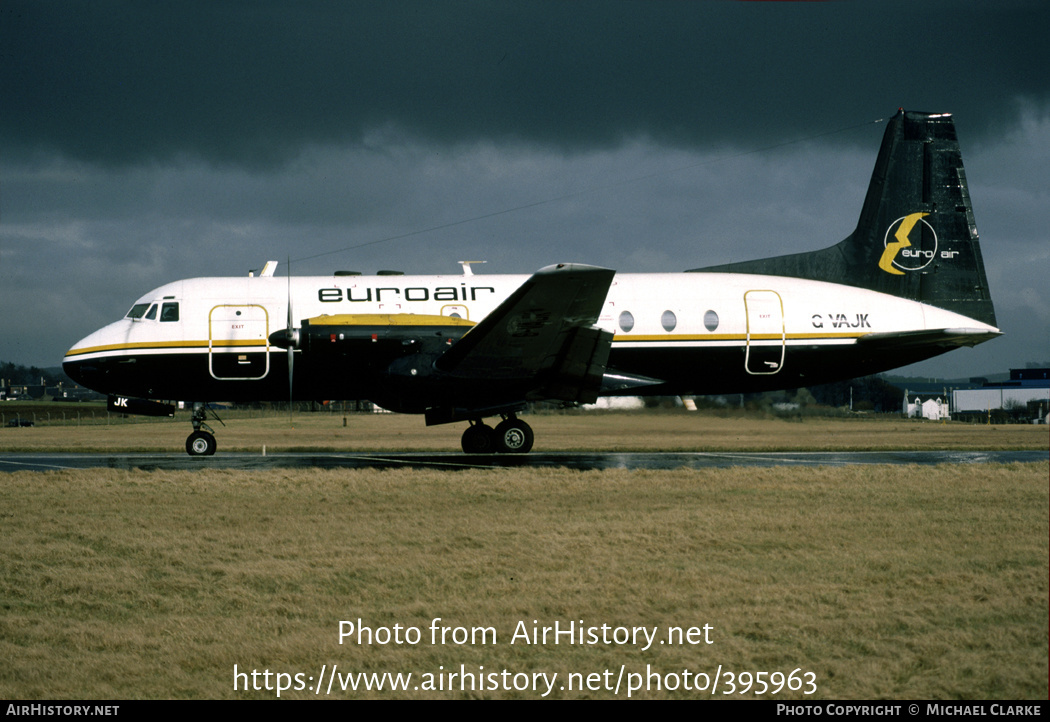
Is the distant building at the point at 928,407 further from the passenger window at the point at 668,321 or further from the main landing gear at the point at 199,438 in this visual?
the main landing gear at the point at 199,438

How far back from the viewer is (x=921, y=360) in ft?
67.6

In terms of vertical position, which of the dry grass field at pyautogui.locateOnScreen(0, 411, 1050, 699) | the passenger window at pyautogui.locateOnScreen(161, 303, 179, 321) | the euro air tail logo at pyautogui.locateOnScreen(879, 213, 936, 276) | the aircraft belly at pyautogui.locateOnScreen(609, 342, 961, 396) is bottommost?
the dry grass field at pyautogui.locateOnScreen(0, 411, 1050, 699)

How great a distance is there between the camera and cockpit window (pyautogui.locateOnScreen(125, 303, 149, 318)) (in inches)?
797

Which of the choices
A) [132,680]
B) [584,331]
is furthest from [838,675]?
[584,331]

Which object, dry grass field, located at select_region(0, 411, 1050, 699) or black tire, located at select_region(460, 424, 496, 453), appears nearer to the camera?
dry grass field, located at select_region(0, 411, 1050, 699)

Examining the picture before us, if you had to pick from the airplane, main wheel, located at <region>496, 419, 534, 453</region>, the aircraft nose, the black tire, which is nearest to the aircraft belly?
the airplane

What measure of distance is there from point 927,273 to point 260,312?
702 inches

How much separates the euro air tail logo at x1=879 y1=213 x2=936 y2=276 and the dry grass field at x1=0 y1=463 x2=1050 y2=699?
29.6 feet

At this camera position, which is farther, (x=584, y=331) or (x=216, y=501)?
(x=584, y=331)

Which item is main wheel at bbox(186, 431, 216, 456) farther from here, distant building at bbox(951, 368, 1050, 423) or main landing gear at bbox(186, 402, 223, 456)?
distant building at bbox(951, 368, 1050, 423)

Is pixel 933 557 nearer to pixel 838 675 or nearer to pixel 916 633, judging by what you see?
pixel 916 633

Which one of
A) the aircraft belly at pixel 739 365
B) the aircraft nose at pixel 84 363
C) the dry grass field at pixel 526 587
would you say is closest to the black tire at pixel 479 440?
the aircraft belly at pixel 739 365

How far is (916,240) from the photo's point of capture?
2170cm

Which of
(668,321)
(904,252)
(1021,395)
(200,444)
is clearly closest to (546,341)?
(668,321)
